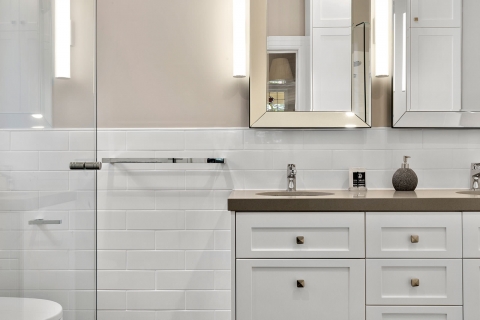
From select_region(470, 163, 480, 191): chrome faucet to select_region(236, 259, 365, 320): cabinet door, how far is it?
32.2 inches

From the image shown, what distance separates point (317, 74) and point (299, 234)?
0.82 m

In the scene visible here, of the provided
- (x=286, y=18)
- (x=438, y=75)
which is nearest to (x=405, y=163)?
(x=438, y=75)

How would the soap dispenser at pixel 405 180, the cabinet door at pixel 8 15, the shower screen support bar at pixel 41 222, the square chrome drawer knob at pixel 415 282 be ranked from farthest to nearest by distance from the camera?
the soap dispenser at pixel 405 180
the square chrome drawer knob at pixel 415 282
the shower screen support bar at pixel 41 222
the cabinet door at pixel 8 15

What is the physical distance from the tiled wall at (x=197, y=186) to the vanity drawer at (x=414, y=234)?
0.51 m

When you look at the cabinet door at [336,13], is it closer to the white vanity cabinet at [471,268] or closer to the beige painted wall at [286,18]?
the beige painted wall at [286,18]

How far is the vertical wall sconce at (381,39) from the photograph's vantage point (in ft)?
7.16

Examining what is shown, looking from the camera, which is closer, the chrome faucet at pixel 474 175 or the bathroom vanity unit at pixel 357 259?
the bathroom vanity unit at pixel 357 259

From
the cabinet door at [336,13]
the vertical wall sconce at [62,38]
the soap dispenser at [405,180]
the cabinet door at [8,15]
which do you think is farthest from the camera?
the cabinet door at [336,13]

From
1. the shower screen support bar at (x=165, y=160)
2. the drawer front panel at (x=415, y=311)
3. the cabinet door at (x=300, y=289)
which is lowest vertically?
the drawer front panel at (x=415, y=311)

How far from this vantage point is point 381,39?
7.17ft

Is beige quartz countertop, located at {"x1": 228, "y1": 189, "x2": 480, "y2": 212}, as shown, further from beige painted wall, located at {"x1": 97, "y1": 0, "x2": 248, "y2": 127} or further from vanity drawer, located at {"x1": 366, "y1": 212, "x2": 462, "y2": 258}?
beige painted wall, located at {"x1": 97, "y1": 0, "x2": 248, "y2": 127}

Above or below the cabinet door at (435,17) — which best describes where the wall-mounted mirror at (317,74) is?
below

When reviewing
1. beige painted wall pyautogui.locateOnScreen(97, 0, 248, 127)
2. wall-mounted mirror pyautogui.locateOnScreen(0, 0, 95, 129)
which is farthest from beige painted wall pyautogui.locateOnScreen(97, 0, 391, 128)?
wall-mounted mirror pyautogui.locateOnScreen(0, 0, 95, 129)

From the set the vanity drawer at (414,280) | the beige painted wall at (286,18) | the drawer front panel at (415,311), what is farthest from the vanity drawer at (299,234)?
the beige painted wall at (286,18)
